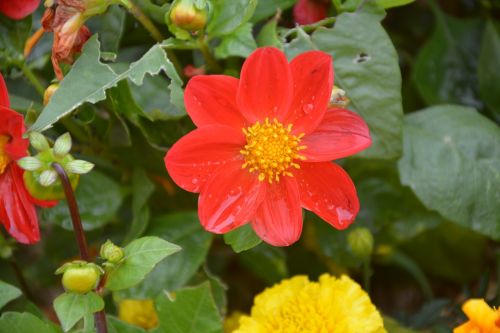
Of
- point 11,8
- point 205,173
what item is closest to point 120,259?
point 205,173

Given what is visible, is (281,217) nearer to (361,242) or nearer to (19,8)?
(361,242)

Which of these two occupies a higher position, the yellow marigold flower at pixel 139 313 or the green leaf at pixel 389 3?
the green leaf at pixel 389 3

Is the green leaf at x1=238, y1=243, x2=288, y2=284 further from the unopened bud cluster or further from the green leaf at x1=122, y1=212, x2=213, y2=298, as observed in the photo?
the unopened bud cluster

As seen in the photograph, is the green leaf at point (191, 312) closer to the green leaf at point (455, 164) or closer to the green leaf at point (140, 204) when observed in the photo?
the green leaf at point (140, 204)

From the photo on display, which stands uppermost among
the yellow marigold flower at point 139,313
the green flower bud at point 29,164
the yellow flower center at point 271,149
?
the green flower bud at point 29,164

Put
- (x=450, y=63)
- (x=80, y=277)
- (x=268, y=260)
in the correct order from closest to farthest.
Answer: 1. (x=80, y=277)
2. (x=268, y=260)
3. (x=450, y=63)

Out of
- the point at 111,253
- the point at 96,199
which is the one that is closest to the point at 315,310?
the point at 111,253

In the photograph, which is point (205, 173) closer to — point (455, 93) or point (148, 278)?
point (148, 278)

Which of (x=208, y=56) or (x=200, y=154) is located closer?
(x=200, y=154)

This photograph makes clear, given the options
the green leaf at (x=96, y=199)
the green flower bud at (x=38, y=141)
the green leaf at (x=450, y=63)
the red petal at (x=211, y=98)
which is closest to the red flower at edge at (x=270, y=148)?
the red petal at (x=211, y=98)
